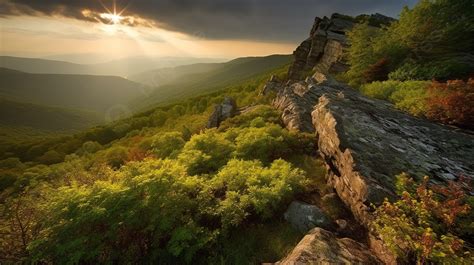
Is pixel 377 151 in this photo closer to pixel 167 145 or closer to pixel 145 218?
pixel 145 218

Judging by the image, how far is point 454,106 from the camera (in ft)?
47.9

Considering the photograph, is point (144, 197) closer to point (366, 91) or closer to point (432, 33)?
point (366, 91)

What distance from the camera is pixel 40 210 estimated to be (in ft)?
29.8

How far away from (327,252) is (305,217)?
2.65 meters

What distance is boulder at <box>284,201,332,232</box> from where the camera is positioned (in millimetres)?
9562

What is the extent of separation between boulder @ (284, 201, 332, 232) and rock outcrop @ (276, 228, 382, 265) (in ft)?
4.35

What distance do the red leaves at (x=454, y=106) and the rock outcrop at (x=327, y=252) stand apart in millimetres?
10749

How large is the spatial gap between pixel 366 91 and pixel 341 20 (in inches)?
1629

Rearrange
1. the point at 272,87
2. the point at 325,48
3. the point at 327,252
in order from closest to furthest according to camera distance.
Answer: the point at 327,252 → the point at 272,87 → the point at 325,48

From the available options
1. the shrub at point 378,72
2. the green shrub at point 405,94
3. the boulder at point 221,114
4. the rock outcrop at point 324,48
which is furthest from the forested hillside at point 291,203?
the rock outcrop at point 324,48

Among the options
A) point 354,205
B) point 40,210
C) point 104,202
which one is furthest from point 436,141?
point 40,210

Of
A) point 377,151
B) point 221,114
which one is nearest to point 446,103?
point 377,151

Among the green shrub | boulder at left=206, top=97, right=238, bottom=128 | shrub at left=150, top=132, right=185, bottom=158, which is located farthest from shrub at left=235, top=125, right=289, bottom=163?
boulder at left=206, top=97, right=238, bottom=128

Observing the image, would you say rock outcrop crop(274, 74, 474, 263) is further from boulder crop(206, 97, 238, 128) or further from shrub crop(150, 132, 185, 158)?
boulder crop(206, 97, 238, 128)
